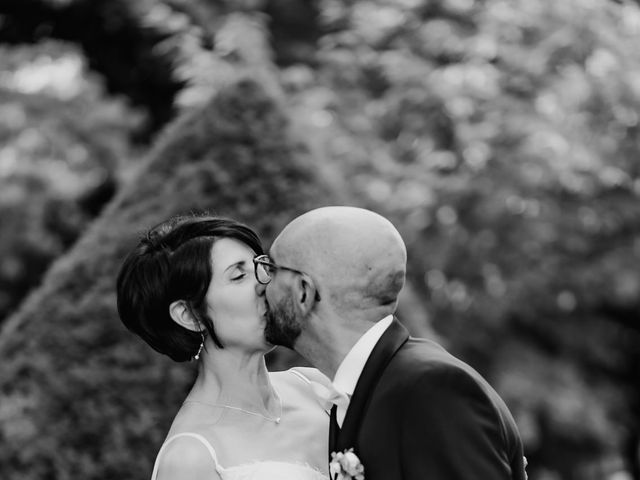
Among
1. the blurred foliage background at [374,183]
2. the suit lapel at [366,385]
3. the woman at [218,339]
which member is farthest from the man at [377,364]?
the blurred foliage background at [374,183]

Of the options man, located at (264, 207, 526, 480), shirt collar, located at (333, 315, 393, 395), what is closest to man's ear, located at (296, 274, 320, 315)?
man, located at (264, 207, 526, 480)

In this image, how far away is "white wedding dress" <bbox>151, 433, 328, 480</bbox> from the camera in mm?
3102

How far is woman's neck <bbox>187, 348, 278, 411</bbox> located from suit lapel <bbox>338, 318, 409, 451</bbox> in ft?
3.08

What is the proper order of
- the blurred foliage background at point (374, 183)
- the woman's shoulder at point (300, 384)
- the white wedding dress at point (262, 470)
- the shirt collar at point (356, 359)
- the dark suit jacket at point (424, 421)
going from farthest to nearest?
1. the blurred foliage background at point (374, 183)
2. the woman's shoulder at point (300, 384)
3. the white wedding dress at point (262, 470)
4. the shirt collar at point (356, 359)
5. the dark suit jacket at point (424, 421)

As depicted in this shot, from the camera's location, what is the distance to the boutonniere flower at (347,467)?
96.7 inches

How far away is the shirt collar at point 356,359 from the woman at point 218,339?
27.8 inches

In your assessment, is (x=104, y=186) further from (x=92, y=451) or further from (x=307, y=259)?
(x=307, y=259)

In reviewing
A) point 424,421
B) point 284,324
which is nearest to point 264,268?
point 284,324

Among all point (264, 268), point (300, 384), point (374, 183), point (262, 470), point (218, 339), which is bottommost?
point (374, 183)

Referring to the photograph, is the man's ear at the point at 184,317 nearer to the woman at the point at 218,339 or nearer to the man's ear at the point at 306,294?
the woman at the point at 218,339

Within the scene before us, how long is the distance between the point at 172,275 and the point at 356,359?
1.00m

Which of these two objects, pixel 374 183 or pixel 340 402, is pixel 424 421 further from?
pixel 374 183

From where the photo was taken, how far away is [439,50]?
940cm

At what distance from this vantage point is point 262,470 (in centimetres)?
316
